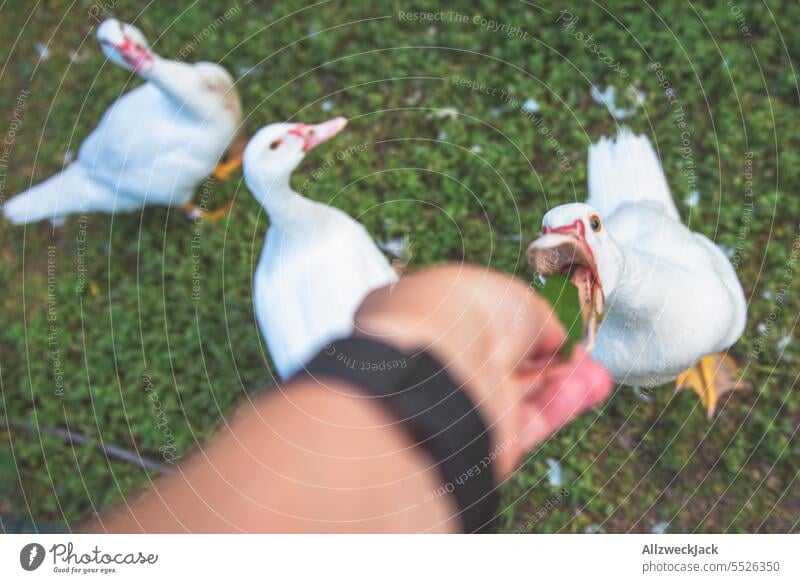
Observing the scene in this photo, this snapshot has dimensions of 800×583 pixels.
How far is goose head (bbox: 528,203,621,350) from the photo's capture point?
0.59m

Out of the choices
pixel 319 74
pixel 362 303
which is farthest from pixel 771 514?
pixel 319 74

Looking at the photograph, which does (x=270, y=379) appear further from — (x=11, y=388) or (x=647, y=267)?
(x=647, y=267)

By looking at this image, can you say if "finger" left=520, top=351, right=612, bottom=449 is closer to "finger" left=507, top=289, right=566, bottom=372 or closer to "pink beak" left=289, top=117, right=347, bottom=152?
"finger" left=507, top=289, right=566, bottom=372

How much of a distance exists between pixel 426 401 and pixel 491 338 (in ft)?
0.44

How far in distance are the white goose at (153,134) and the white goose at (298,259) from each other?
6.1 inches

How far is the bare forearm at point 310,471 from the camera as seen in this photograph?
1.64ft

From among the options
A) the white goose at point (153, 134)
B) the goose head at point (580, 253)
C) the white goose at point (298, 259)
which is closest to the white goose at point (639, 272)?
the goose head at point (580, 253)

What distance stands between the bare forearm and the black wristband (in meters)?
0.01

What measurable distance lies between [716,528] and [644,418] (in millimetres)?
161

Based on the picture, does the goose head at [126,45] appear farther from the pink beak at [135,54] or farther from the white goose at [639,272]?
the white goose at [639,272]

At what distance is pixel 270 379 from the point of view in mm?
980

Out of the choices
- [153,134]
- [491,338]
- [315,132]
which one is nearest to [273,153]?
[315,132]

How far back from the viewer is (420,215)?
1.00 metres

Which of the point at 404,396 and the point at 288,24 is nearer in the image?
the point at 404,396
